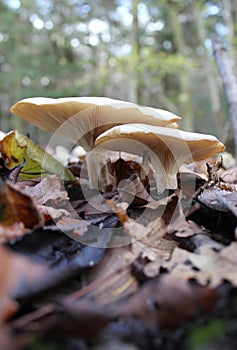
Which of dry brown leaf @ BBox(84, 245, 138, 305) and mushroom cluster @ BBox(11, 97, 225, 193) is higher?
mushroom cluster @ BBox(11, 97, 225, 193)

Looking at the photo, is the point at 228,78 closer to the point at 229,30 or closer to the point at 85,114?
the point at 85,114

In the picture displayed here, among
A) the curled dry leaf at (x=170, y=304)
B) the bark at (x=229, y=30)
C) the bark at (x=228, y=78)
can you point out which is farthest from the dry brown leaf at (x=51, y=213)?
the bark at (x=229, y=30)

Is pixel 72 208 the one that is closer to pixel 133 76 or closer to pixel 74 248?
pixel 74 248

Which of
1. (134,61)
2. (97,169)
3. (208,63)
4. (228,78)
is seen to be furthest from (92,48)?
(97,169)

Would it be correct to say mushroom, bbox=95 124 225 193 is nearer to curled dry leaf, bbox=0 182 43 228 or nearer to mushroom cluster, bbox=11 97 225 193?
mushroom cluster, bbox=11 97 225 193

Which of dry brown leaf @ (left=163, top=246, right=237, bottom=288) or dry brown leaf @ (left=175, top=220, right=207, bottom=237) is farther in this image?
dry brown leaf @ (left=175, top=220, right=207, bottom=237)

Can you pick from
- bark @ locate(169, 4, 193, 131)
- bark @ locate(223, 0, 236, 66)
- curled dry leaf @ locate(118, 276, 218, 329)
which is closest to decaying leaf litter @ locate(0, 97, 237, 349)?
curled dry leaf @ locate(118, 276, 218, 329)

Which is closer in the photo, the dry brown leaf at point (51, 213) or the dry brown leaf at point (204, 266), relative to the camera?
the dry brown leaf at point (204, 266)

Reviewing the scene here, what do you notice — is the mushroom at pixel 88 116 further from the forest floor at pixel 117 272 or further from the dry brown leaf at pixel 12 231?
the dry brown leaf at pixel 12 231
